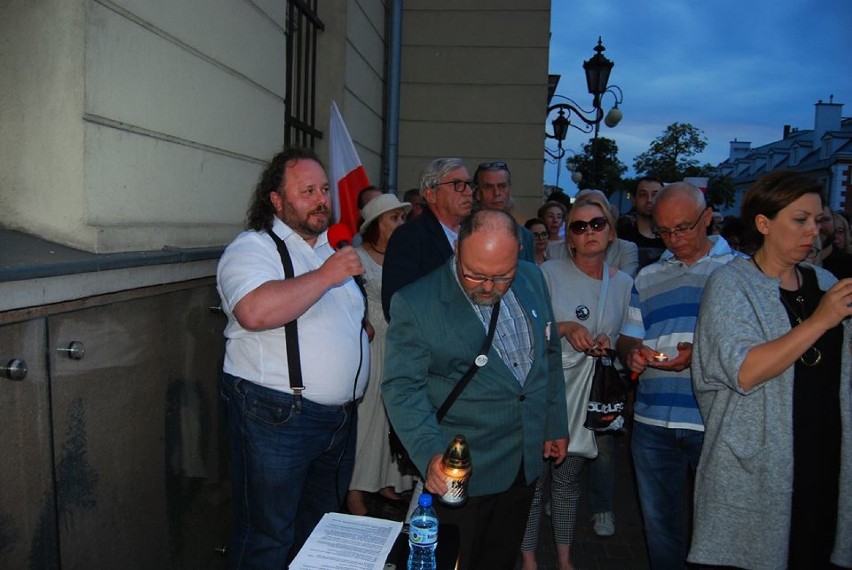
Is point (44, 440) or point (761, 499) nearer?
point (44, 440)

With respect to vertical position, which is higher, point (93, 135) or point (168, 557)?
point (93, 135)

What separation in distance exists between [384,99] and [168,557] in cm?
724

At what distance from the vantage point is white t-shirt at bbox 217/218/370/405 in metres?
2.59

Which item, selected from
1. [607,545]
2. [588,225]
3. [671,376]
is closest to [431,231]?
[588,225]

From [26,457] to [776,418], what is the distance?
2.57m

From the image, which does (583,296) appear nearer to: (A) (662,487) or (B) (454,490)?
(A) (662,487)

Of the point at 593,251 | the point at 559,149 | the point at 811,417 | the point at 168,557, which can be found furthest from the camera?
the point at 559,149

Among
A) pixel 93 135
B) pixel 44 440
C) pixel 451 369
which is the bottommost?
pixel 44 440

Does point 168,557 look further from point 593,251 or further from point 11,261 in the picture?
point 593,251

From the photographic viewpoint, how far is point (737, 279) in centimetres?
255

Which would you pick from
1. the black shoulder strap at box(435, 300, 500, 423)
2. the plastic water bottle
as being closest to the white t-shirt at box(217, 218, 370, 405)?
the black shoulder strap at box(435, 300, 500, 423)

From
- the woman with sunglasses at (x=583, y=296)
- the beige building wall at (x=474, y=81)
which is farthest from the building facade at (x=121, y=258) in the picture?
the beige building wall at (x=474, y=81)

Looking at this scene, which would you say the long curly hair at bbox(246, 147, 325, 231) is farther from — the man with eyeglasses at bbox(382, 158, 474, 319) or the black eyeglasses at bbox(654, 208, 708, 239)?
the black eyeglasses at bbox(654, 208, 708, 239)

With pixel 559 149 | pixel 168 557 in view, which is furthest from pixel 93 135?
pixel 559 149
